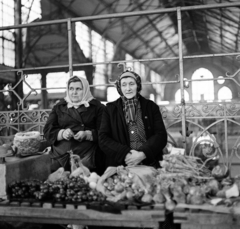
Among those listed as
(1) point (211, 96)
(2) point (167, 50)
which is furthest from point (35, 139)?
(1) point (211, 96)

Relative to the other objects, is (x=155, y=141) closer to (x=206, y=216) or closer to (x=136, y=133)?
(x=136, y=133)

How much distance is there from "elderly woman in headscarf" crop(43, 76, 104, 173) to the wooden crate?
1.23m

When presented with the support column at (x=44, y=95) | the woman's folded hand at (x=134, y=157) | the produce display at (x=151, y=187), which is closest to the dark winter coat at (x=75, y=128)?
the woman's folded hand at (x=134, y=157)

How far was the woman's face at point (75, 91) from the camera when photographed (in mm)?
2844

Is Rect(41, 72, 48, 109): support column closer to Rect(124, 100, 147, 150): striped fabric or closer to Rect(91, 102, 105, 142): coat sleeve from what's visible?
Rect(91, 102, 105, 142): coat sleeve

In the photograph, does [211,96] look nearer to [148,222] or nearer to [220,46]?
[220,46]

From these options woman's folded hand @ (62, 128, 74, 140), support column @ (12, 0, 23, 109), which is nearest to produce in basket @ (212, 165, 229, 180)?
woman's folded hand @ (62, 128, 74, 140)

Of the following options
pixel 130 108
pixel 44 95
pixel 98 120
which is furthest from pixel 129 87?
pixel 44 95

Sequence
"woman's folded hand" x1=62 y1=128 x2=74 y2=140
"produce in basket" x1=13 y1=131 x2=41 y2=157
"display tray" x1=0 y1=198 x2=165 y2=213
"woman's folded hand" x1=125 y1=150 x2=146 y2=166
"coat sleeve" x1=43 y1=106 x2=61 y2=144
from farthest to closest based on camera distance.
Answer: "coat sleeve" x1=43 y1=106 x2=61 y2=144 < "woman's folded hand" x1=62 y1=128 x2=74 y2=140 < "produce in basket" x1=13 y1=131 x2=41 y2=157 < "woman's folded hand" x1=125 y1=150 x2=146 y2=166 < "display tray" x1=0 y1=198 x2=165 y2=213

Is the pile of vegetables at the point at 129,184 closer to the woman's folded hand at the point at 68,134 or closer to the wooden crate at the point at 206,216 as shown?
the wooden crate at the point at 206,216

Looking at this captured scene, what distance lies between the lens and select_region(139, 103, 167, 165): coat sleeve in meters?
2.47

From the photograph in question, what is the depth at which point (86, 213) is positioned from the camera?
185cm

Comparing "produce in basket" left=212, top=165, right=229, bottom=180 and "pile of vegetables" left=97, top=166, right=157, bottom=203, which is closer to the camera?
"pile of vegetables" left=97, top=166, right=157, bottom=203

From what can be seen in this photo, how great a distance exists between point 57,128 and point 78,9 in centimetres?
1006
